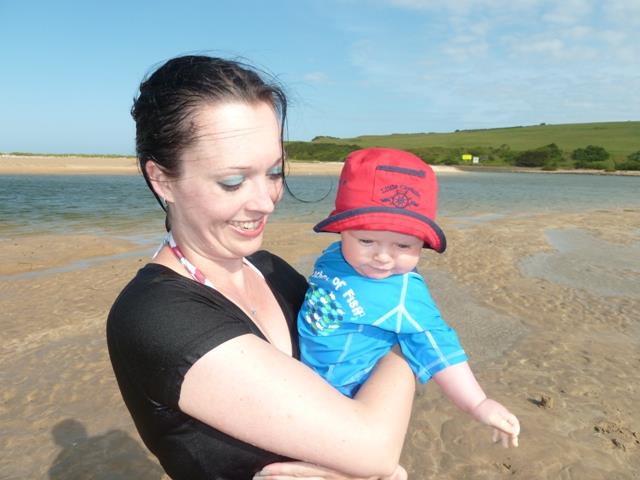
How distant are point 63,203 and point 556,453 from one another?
929 inches

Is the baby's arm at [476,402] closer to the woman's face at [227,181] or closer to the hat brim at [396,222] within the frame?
the hat brim at [396,222]

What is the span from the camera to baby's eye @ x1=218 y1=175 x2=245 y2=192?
5.68ft

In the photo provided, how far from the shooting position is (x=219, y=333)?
1.45 m

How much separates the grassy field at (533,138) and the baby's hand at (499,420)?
83049 mm

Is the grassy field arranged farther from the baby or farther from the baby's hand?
the baby's hand

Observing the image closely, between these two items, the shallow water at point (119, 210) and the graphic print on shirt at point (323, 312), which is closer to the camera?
the graphic print on shirt at point (323, 312)

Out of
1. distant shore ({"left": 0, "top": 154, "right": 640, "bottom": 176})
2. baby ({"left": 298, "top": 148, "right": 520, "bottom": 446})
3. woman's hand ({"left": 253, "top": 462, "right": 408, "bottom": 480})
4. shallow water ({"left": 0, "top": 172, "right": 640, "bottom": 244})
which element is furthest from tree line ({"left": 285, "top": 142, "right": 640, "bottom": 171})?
woman's hand ({"left": 253, "top": 462, "right": 408, "bottom": 480})

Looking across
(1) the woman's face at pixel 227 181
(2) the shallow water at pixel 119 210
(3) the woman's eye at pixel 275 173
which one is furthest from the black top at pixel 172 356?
(2) the shallow water at pixel 119 210

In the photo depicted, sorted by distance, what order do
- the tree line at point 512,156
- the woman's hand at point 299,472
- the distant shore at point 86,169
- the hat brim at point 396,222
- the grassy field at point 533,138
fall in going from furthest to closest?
1. the grassy field at point 533,138
2. the tree line at point 512,156
3. the distant shore at point 86,169
4. the hat brim at point 396,222
5. the woman's hand at point 299,472

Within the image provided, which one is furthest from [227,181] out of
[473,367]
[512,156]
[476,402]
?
[512,156]

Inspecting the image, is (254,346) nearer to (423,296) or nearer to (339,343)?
(339,343)

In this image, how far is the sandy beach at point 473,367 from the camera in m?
4.29

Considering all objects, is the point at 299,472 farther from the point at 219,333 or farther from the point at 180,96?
the point at 180,96

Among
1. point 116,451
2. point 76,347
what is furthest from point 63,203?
point 116,451
